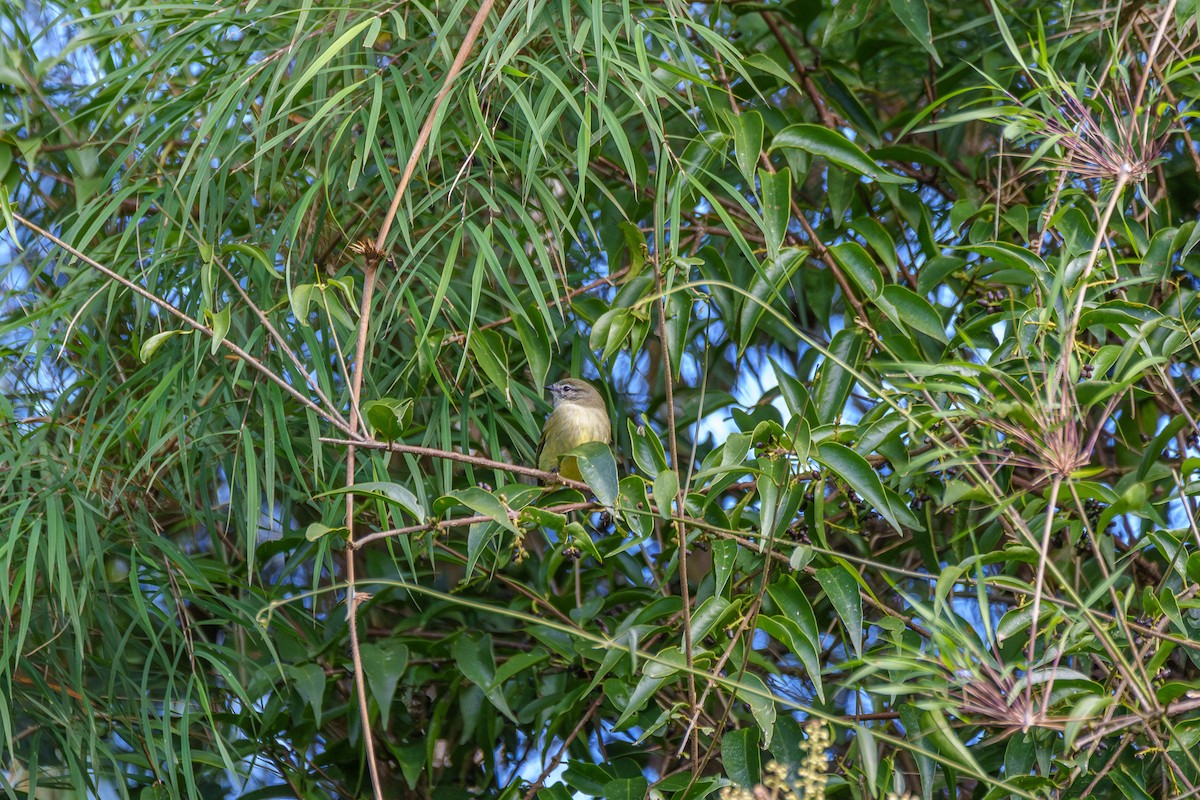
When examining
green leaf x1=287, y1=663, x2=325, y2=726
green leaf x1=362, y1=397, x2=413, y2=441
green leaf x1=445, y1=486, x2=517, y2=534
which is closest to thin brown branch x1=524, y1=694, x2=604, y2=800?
green leaf x1=287, y1=663, x2=325, y2=726

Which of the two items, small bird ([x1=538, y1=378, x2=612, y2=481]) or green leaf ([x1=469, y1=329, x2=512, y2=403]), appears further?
small bird ([x1=538, y1=378, x2=612, y2=481])

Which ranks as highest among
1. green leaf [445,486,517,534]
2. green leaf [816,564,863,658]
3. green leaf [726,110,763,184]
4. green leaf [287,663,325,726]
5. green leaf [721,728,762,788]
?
green leaf [726,110,763,184]

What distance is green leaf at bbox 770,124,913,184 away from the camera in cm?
A: 285

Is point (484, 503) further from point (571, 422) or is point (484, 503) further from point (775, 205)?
point (571, 422)

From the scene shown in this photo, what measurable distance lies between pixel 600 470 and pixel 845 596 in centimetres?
50

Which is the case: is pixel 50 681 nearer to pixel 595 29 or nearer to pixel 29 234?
pixel 29 234

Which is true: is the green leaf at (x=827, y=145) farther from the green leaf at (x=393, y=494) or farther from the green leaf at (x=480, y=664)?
the green leaf at (x=480, y=664)

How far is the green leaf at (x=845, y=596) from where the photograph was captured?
227 cm

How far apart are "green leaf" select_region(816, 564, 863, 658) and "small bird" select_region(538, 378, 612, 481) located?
156 centimetres

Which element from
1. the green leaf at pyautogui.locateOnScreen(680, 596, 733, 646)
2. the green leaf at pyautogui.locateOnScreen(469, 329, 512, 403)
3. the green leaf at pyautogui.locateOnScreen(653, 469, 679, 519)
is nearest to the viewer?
the green leaf at pyautogui.locateOnScreen(653, 469, 679, 519)

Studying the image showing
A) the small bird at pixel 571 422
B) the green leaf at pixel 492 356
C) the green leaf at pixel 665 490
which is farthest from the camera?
the small bird at pixel 571 422

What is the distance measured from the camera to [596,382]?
4.18m

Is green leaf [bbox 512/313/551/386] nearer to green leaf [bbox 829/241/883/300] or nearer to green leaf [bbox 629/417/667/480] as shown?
green leaf [bbox 629/417/667/480]

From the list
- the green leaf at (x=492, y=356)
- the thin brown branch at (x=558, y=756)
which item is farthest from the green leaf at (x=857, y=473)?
the thin brown branch at (x=558, y=756)
